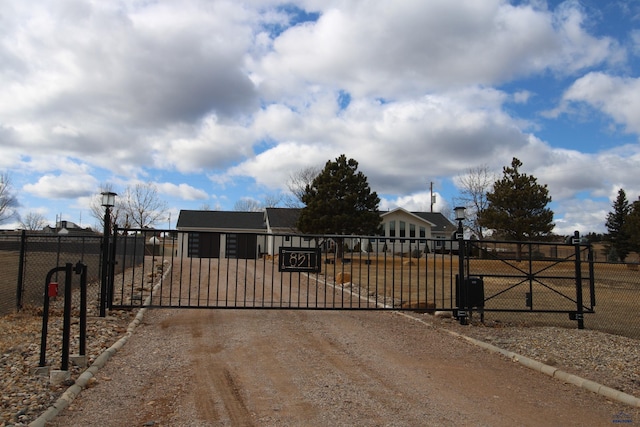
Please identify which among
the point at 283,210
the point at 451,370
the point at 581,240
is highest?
the point at 283,210

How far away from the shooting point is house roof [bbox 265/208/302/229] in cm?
4650

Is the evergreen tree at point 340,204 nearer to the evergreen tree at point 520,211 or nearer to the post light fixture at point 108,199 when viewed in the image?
the evergreen tree at point 520,211

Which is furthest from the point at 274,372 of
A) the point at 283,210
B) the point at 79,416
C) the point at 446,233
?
the point at 446,233

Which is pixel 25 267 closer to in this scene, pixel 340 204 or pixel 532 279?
pixel 532 279

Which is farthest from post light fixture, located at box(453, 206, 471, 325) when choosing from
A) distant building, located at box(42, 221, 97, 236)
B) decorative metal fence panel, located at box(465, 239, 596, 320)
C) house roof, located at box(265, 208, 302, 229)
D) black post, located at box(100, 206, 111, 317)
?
house roof, located at box(265, 208, 302, 229)

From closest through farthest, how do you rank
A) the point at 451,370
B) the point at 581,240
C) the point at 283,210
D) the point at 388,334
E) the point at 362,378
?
1. the point at 362,378
2. the point at 451,370
3. the point at 388,334
4. the point at 581,240
5. the point at 283,210

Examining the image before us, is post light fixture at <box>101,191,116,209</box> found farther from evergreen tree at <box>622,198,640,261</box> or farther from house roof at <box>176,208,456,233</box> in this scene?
evergreen tree at <box>622,198,640,261</box>

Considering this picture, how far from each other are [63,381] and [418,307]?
301 inches

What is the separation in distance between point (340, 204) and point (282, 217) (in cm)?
1521

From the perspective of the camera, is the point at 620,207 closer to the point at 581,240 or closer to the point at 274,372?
the point at 581,240

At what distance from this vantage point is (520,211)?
39219mm

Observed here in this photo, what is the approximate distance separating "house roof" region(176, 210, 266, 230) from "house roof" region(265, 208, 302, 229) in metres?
4.13

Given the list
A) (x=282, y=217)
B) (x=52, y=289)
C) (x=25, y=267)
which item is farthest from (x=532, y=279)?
(x=282, y=217)

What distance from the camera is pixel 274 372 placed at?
6320mm
